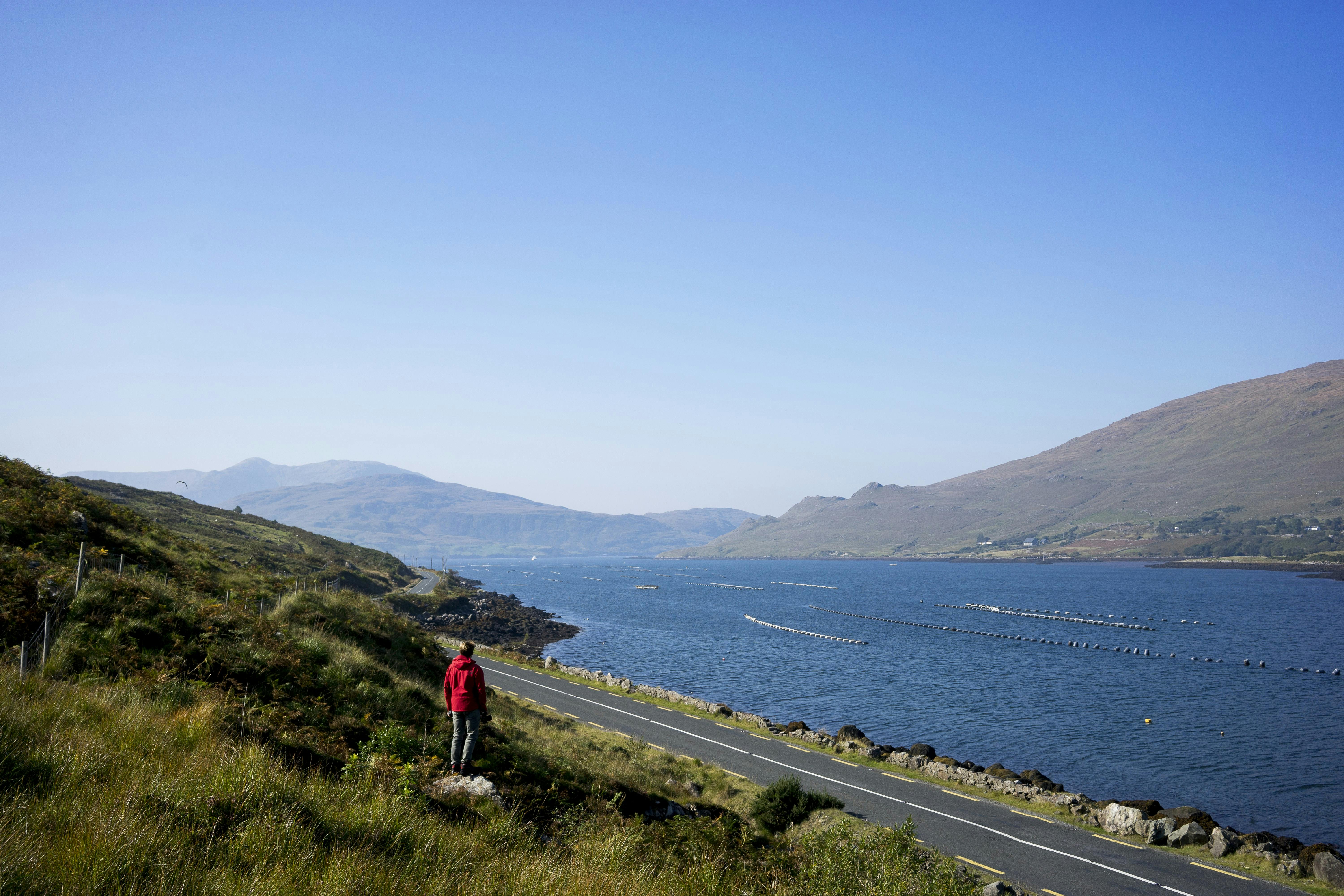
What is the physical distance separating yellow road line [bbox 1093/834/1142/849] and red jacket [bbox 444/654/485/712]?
18.7m

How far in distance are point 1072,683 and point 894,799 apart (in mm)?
39826

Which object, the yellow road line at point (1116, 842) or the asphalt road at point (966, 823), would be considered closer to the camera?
the asphalt road at point (966, 823)

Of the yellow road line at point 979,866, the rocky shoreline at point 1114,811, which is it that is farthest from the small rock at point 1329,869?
the yellow road line at point 979,866

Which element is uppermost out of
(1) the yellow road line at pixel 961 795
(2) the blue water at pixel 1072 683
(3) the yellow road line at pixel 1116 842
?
(3) the yellow road line at pixel 1116 842

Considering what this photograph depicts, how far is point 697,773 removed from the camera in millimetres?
22734

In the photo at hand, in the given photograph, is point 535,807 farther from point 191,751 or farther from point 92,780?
point 92,780

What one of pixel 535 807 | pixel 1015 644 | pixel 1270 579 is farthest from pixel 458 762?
pixel 1270 579

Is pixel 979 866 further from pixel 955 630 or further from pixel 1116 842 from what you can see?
pixel 955 630

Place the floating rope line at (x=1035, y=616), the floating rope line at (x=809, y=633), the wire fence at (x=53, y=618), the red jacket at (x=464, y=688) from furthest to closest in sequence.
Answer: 1. the floating rope line at (x=1035, y=616)
2. the floating rope line at (x=809, y=633)
3. the red jacket at (x=464, y=688)
4. the wire fence at (x=53, y=618)

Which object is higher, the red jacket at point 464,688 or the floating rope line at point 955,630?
the red jacket at point 464,688

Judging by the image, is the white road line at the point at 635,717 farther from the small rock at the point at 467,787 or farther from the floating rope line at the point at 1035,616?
the floating rope line at the point at 1035,616

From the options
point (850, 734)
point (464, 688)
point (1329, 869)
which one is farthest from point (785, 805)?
point (850, 734)

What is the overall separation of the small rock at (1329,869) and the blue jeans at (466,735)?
21053 mm

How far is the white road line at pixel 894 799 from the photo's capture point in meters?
17.7
